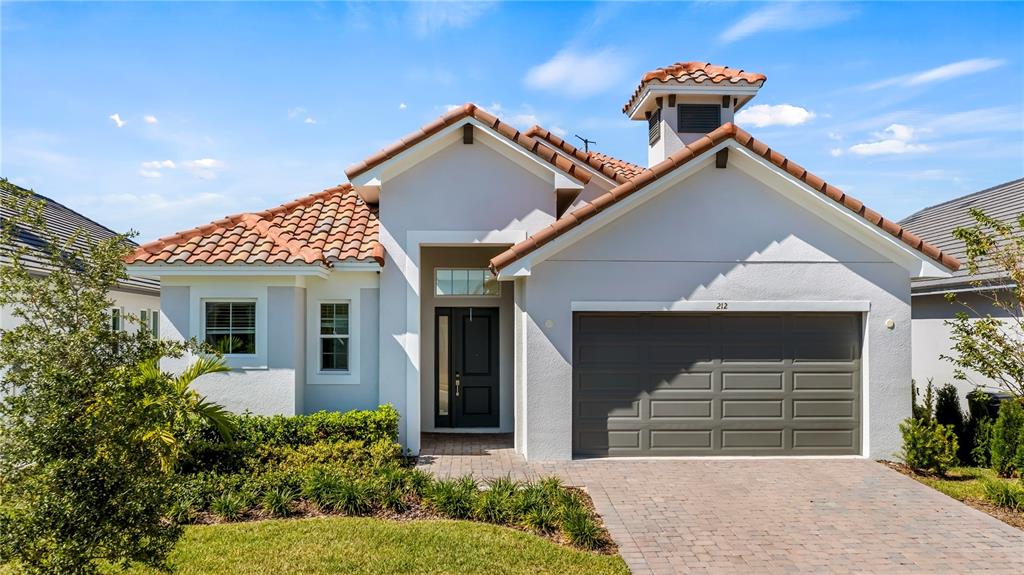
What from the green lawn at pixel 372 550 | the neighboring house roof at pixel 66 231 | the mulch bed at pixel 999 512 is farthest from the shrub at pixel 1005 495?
the neighboring house roof at pixel 66 231

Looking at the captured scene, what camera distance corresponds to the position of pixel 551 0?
453 inches

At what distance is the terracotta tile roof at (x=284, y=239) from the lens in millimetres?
10875

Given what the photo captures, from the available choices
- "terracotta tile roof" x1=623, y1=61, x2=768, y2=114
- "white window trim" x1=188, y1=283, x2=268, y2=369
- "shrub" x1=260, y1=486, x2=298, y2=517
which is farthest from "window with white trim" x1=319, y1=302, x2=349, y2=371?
"terracotta tile roof" x1=623, y1=61, x2=768, y2=114

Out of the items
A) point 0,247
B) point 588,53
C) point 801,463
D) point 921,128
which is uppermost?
point 588,53

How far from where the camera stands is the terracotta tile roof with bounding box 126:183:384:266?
35.7 feet

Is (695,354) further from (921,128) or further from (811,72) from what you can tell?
(921,128)

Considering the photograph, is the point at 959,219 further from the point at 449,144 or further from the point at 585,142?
the point at 449,144

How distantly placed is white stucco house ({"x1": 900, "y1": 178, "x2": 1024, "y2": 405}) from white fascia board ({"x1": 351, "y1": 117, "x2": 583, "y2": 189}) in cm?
777

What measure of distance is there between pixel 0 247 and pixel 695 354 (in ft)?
32.2

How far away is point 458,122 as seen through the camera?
36.8 ft

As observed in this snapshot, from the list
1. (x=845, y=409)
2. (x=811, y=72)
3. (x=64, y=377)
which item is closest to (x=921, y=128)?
(x=811, y=72)

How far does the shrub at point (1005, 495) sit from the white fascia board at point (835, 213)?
11.8 ft

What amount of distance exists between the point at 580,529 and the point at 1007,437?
7.99 m

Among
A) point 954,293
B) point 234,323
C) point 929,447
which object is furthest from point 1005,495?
point 234,323
